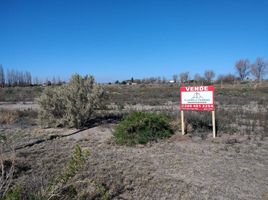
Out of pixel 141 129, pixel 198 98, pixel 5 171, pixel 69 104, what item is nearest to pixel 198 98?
pixel 198 98

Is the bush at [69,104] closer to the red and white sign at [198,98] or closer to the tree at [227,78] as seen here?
the red and white sign at [198,98]

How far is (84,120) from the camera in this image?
463 inches

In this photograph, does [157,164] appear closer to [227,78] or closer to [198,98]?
[198,98]

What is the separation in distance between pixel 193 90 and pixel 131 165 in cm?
459

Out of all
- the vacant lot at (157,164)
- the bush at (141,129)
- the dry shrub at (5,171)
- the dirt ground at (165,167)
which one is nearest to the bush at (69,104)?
the vacant lot at (157,164)

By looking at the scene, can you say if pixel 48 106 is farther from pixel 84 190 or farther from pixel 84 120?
pixel 84 190

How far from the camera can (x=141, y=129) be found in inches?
356

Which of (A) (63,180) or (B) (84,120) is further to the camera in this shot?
(B) (84,120)

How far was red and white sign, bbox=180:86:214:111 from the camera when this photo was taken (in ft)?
30.9

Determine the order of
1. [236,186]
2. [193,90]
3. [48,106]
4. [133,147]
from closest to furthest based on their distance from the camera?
1. [236,186]
2. [133,147]
3. [193,90]
4. [48,106]

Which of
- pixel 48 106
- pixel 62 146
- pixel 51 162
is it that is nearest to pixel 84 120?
pixel 48 106

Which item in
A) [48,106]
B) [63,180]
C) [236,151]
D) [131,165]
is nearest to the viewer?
[63,180]

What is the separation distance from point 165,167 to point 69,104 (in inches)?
238

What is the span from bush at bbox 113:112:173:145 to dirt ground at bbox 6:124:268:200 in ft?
1.10
